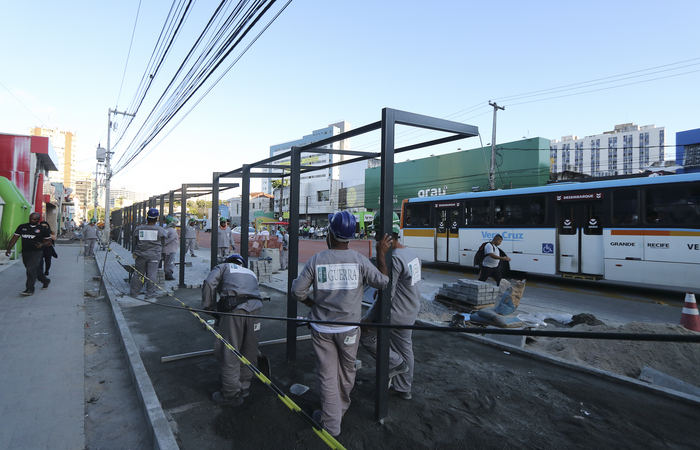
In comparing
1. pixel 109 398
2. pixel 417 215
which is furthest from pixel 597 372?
pixel 417 215

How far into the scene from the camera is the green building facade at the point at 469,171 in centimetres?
3603

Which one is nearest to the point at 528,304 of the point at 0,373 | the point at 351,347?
the point at 351,347

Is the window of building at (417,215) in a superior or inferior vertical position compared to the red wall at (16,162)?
inferior

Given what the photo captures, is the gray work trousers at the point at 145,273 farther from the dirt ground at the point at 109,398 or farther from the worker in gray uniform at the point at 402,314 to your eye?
the worker in gray uniform at the point at 402,314

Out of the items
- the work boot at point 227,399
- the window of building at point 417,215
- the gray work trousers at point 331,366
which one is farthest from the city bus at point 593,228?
the work boot at point 227,399

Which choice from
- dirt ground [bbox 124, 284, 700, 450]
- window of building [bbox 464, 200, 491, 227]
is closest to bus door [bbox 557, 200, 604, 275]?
window of building [bbox 464, 200, 491, 227]

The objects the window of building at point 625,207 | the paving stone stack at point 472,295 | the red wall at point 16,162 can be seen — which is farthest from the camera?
the red wall at point 16,162

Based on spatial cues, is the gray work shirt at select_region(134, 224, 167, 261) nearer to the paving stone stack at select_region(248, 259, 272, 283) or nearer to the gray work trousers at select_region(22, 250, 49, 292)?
the gray work trousers at select_region(22, 250, 49, 292)

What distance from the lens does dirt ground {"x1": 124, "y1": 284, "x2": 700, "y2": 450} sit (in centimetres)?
314

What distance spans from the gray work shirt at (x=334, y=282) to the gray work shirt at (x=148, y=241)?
6656 millimetres

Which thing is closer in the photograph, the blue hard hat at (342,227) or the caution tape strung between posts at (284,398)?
the caution tape strung between posts at (284,398)

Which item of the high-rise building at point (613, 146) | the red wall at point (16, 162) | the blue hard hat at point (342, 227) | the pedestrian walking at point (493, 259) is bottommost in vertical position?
the pedestrian walking at point (493, 259)

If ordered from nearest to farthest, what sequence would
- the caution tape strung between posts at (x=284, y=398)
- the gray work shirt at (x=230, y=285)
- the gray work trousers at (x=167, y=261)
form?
→ the caution tape strung between posts at (x=284, y=398) → the gray work shirt at (x=230, y=285) → the gray work trousers at (x=167, y=261)

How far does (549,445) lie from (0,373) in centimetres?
583
